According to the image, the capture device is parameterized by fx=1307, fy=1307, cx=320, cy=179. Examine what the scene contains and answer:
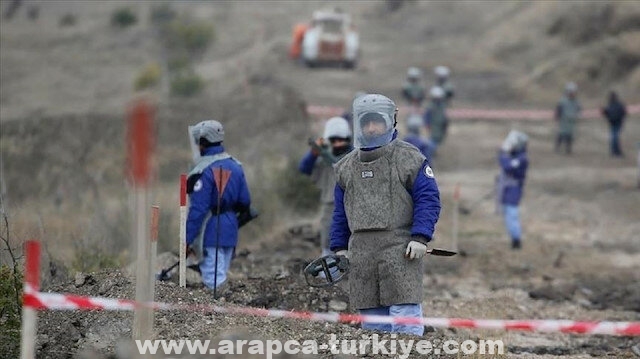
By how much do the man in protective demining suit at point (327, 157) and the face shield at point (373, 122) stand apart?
3.29 meters

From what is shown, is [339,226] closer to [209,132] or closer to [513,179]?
[209,132]

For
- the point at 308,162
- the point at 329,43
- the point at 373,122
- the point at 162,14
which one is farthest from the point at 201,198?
the point at 162,14

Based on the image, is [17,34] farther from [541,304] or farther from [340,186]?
[340,186]

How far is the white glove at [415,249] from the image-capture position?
7.92 m

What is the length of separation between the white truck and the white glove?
3367 cm

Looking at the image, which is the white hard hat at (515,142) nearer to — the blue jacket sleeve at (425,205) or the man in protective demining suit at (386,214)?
the man in protective demining suit at (386,214)

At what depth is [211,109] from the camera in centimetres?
3144

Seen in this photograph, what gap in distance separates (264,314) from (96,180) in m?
15.8

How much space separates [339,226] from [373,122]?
0.74 metres

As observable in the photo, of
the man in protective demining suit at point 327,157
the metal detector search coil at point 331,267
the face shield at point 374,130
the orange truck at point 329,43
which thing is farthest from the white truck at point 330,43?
the face shield at point 374,130

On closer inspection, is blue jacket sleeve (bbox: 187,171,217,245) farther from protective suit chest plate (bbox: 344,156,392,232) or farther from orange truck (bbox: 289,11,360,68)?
orange truck (bbox: 289,11,360,68)

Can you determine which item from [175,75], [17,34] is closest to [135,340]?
[175,75]

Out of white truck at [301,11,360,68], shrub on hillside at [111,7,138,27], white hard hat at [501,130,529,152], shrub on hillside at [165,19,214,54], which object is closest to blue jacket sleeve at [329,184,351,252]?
white hard hat at [501,130,529,152]

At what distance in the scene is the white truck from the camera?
4138cm
